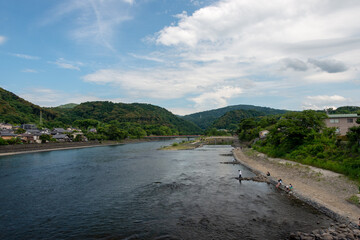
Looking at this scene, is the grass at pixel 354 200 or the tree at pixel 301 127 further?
the tree at pixel 301 127

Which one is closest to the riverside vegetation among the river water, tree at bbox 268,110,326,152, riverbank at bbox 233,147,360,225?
tree at bbox 268,110,326,152

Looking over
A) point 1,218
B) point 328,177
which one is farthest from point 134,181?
point 328,177

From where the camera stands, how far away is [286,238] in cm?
1215

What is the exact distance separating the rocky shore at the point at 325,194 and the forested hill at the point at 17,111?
13049 cm

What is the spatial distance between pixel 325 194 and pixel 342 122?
84.9ft

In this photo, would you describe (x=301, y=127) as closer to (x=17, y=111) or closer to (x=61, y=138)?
(x=61, y=138)

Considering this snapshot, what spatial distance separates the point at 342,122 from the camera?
37656mm

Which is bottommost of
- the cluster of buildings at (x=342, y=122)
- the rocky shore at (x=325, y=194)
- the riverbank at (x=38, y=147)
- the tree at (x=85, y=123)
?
the rocky shore at (x=325, y=194)

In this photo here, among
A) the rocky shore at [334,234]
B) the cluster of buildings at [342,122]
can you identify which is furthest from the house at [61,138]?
the rocky shore at [334,234]

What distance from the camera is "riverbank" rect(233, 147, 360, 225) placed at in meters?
14.2

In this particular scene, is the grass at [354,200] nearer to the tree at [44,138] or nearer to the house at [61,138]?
the tree at [44,138]

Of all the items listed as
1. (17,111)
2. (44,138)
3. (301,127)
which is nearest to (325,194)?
(301,127)

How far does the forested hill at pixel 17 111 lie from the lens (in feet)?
387

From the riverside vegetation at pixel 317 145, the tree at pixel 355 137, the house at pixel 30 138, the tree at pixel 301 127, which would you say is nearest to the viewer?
the riverside vegetation at pixel 317 145
